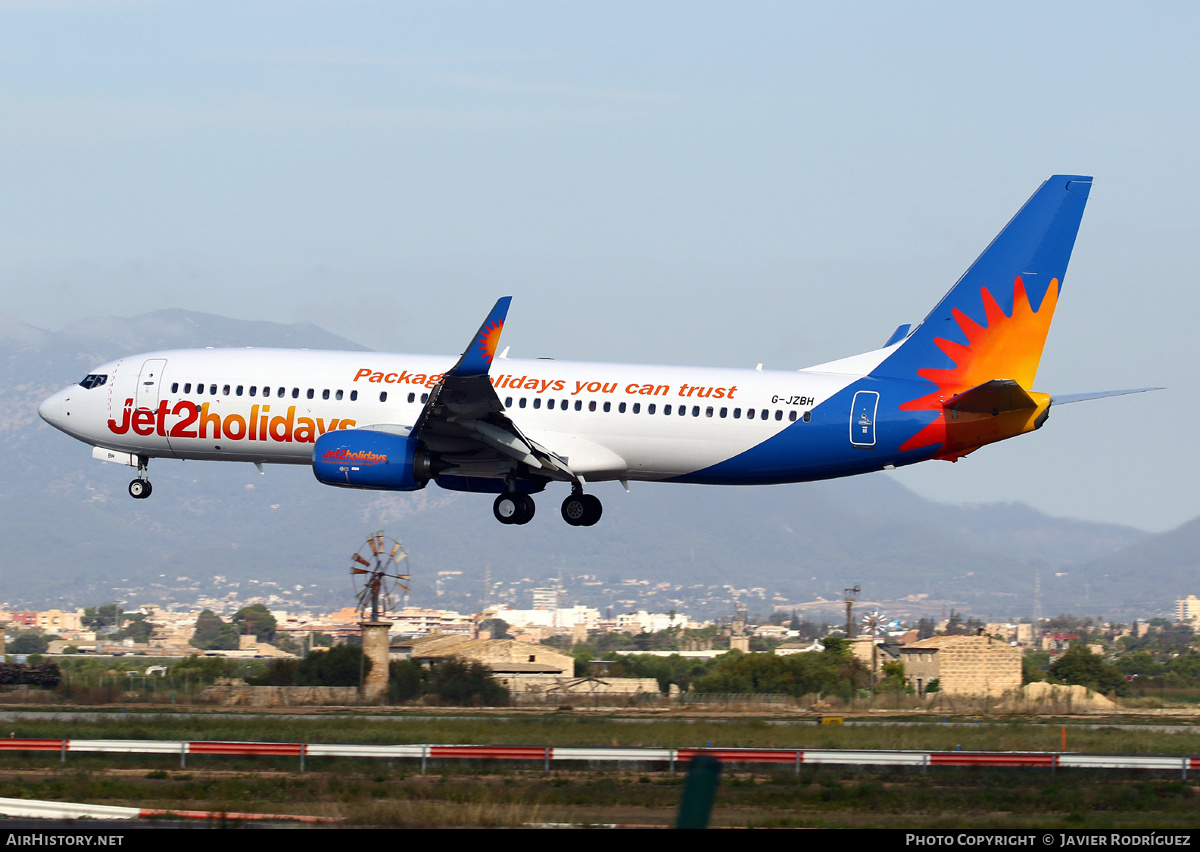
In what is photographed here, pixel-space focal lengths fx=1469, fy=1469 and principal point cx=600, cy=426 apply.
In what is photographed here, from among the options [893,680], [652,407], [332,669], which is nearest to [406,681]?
[332,669]

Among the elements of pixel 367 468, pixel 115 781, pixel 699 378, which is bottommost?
pixel 115 781

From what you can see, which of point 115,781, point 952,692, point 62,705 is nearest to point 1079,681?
point 952,692

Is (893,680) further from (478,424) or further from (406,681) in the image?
(478,424)

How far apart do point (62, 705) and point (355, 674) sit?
33.9 feet

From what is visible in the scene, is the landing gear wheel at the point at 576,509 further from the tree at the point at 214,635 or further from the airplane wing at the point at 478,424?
the tree at the point at 214,635

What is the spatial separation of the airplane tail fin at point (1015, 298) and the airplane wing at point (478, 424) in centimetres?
1138

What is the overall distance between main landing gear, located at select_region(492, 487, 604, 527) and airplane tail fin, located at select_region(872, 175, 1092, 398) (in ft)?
34.6

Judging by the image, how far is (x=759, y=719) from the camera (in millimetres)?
43406

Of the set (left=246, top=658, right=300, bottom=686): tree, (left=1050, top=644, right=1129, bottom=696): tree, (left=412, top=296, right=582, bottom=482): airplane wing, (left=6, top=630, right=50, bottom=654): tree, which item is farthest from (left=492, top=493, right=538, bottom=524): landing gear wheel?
(left=6, top=630, right=50, bottom=654): tree

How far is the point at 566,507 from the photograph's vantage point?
4603 centimetres

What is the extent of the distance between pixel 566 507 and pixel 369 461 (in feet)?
22.2

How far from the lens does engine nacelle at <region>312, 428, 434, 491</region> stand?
140 feet
